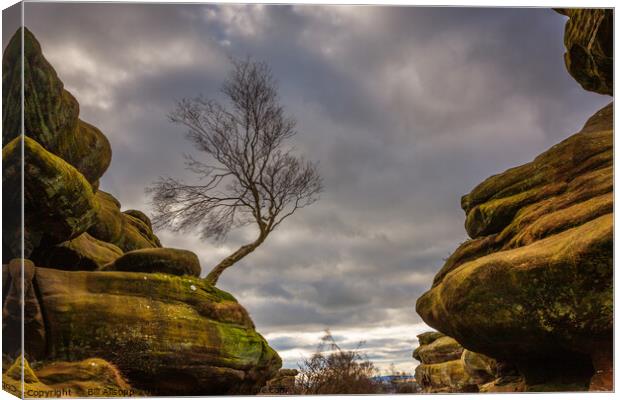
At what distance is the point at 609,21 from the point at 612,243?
16.8ft

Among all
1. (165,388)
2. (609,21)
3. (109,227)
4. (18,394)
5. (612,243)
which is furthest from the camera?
(109,227)

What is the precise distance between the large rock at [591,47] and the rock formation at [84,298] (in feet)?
38.5

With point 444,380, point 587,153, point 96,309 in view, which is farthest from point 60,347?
point 444,380

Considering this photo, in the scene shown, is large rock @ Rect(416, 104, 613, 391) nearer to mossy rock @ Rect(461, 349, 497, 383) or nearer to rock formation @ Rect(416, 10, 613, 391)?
rock formation @ Rect(416, 10, 613, 391)

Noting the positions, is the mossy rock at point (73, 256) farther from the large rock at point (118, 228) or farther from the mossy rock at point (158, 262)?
the large rock at point (118, 228)

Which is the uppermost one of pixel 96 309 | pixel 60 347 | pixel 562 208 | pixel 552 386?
pixel 562 208

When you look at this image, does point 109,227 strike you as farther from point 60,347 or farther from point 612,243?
point 612,243

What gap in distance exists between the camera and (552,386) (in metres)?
16.1

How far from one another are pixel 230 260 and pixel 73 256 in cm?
703

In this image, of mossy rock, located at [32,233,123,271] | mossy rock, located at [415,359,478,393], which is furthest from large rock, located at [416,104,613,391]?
mossy rock, located at [415,359,478,393]

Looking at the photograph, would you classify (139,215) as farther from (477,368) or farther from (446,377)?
(446,377)

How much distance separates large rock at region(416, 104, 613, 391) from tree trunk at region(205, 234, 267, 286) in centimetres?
733

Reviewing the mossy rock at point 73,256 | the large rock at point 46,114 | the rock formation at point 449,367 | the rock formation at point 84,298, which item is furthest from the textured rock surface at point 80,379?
the rock formation at point 449,367

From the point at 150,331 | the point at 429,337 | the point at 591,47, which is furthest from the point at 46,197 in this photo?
the point at 429,337
